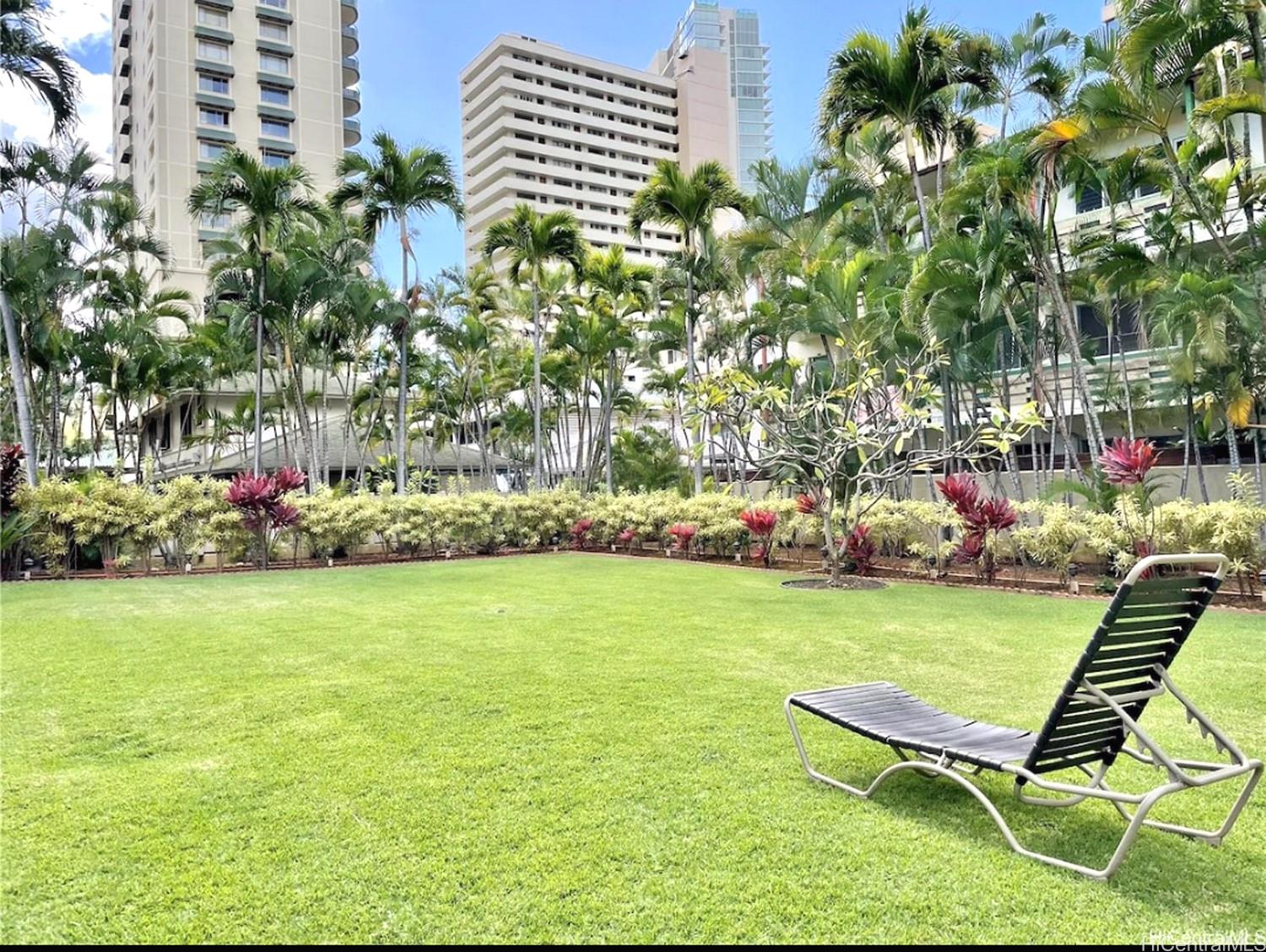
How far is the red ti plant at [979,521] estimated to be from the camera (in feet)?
38.0

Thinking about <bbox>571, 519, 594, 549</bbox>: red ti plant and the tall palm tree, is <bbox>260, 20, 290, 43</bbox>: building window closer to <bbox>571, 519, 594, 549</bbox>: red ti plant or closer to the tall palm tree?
the tall palm tree

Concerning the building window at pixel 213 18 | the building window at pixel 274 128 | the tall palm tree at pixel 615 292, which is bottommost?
the tall palm tree at pixel 615 292

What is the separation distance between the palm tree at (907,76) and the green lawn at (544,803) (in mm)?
10036

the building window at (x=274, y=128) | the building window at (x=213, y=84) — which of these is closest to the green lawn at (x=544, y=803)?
the building window at (x=274, y=128)

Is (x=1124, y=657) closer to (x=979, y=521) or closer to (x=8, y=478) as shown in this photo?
(x=979, y=521)

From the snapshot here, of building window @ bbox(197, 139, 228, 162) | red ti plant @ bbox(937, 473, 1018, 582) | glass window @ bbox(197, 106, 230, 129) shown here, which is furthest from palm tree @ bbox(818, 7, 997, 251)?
glass window @ bbox(197, 106, 230, 129)

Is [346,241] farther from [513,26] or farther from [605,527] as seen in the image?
[513,26]

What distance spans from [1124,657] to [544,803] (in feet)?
8.12

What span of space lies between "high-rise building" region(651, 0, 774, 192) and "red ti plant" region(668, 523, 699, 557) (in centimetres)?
7107

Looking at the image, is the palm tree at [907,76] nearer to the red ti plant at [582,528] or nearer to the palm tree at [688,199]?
the palm tree at [688,199]

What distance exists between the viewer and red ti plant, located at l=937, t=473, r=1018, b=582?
456 inches

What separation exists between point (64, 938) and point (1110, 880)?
3604 millimetres

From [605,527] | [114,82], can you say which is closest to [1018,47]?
[605,527]

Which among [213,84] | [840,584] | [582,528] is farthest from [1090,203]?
[213,84]
